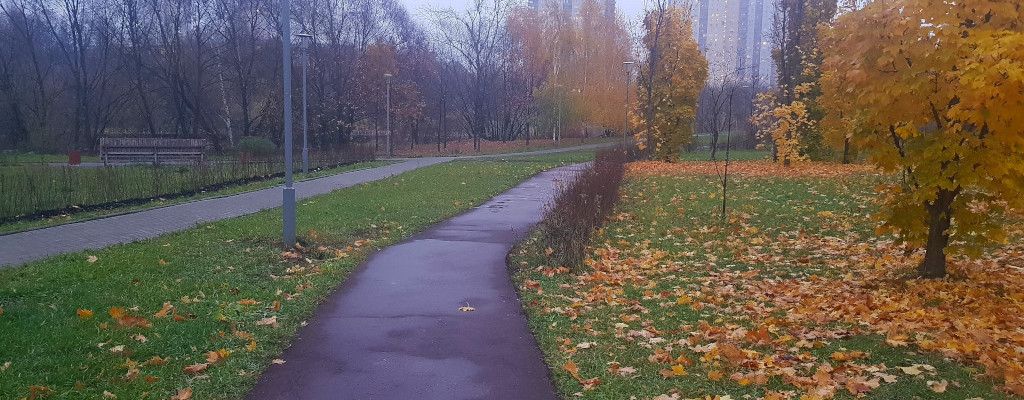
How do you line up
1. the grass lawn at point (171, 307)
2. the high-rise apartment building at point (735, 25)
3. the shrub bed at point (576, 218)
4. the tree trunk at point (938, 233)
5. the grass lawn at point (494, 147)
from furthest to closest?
the high-rise apartment building at point (735, 25) < the grass lawn at point (494, 147) < the shrub bed at point (576, 218) < the tree trunk at point (938, 233) < the grass lawn at point (171, 307)

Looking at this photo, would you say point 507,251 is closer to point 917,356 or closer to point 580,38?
point 917,356

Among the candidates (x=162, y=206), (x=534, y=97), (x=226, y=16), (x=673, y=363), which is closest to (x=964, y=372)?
(x=673, y=363)

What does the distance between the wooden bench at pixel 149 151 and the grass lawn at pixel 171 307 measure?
20.8m

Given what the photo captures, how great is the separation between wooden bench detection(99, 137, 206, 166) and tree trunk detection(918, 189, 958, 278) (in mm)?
28594

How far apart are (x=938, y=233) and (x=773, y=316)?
2.22 metres

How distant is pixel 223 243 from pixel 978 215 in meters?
9.41

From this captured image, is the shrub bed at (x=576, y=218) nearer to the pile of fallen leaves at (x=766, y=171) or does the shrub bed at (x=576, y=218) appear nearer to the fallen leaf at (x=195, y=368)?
the fallen leaf at (x=195, y=368)

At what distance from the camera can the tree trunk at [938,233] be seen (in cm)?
679

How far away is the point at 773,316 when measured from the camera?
6.11 m

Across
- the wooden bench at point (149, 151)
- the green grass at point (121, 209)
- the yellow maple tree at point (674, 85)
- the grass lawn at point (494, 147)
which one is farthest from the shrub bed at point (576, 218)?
the grass lawn at point (494, 147)

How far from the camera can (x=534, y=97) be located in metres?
56.6

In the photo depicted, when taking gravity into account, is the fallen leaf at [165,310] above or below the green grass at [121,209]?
below

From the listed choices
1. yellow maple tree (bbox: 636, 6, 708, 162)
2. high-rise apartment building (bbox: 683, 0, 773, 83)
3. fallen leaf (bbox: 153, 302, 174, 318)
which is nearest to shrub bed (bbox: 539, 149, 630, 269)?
fallen leaf (bbox: 153, 302, 174, 318)

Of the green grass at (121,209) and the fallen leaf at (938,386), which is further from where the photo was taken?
the green grass at (121,209)
